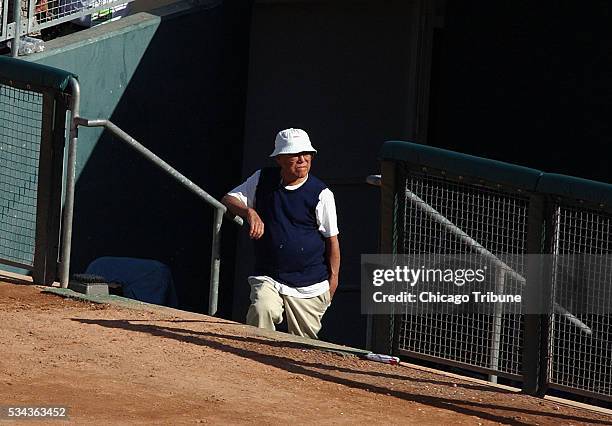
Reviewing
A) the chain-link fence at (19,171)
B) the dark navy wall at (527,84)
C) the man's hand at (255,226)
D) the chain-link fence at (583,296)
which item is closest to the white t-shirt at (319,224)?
the man's hand at (255,226)

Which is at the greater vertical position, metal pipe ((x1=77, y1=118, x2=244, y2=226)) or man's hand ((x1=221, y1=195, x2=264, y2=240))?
metal pipe ((x1=77, y1=118, x2=244, y2=226))

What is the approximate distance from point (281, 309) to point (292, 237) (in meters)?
0.42

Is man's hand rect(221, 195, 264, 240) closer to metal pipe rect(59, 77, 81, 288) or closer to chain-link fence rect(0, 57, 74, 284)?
metal pipe rect(59, 77, 81, 288)

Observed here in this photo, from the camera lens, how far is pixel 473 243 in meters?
6.83

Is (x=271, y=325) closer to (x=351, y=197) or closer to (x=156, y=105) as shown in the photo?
(x=156, y=105)

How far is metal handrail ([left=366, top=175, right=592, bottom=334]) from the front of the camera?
21.4 ft

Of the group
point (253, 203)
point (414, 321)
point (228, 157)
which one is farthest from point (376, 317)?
point (228, 157)

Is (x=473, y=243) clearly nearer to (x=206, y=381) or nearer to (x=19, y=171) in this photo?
(x=206, y=381)

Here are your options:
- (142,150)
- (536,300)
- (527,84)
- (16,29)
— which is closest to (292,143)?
(142,150)

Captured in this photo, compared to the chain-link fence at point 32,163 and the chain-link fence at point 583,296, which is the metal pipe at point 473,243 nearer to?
the chain-link fence at point 583,296

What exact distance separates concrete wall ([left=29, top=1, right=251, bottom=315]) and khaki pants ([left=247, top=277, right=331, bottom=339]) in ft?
9.62

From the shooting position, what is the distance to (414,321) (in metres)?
7.12

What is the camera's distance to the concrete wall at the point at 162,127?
34.4 feet

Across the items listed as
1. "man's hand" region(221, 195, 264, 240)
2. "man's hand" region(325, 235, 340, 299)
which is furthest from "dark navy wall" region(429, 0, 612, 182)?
"man's hand" region(221, 195, 264, 240)
